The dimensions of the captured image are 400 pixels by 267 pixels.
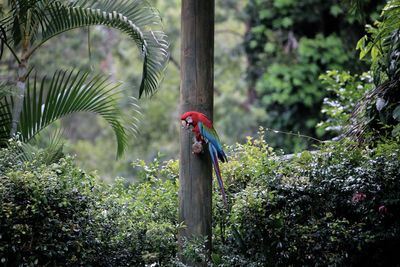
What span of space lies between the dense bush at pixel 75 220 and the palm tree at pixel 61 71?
1061mm

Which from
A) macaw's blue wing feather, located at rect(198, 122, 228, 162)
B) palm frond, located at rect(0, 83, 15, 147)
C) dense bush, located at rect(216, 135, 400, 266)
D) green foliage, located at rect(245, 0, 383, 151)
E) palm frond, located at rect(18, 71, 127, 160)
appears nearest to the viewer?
dense bush, located at rect(216, 135, 400, 266)

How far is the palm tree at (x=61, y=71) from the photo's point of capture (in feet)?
19.0

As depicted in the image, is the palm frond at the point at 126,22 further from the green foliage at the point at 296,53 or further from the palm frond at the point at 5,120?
the green foliage at the point at 296,53

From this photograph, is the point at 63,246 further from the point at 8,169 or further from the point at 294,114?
the point at 294,114

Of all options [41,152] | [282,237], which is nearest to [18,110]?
[41,152]

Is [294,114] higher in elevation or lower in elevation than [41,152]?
higher

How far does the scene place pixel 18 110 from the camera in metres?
5.77

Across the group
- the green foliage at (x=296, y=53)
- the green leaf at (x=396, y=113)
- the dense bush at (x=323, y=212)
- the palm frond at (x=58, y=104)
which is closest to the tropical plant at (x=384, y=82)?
the green leaf at (x=396, y=113)

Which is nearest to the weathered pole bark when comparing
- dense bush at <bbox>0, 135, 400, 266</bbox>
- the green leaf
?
dense bush at <bbox>0, 135, 400, 266</bbox>

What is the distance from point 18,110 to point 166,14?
12498 mm

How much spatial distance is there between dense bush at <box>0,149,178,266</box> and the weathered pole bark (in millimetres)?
223

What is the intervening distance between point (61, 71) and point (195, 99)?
1659 millimetres

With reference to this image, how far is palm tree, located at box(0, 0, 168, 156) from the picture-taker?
578 centimetres

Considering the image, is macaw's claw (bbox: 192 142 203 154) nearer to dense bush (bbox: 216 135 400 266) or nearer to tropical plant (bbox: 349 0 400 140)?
dense bush (bbox: 216 135 400 266)
